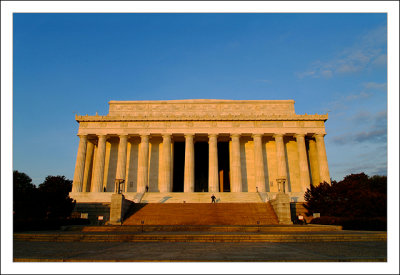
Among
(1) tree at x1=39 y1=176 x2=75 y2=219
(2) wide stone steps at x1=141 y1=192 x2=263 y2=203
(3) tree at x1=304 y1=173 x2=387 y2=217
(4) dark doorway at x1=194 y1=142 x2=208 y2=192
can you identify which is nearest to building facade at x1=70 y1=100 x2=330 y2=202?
(2) wide stone steps at x1=141 y1=192 x2=263 y2=203

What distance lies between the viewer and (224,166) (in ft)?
212

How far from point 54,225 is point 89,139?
29.3 meters

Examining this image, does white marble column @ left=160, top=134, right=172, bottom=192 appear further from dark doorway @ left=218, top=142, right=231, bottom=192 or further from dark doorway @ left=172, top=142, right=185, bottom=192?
dark doorway @ left=218, top=142, right=231, bottom=192

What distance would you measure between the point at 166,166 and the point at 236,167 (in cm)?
1200

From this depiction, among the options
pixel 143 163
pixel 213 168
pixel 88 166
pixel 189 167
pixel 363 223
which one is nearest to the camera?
pixel 363 223

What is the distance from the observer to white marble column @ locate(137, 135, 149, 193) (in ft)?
161

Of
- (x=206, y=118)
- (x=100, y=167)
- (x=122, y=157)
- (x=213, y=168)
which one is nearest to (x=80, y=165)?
(x=100, y=167)

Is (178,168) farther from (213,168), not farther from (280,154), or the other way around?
(280,154)

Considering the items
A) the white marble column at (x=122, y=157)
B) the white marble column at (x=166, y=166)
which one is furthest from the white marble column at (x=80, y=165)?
the white marble column at (x=166, y=166)

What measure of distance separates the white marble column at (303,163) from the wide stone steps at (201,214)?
1504 cm

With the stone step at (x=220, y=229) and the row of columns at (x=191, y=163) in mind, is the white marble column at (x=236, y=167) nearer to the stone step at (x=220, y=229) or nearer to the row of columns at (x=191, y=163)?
the row of columns at (x=191, y=163)

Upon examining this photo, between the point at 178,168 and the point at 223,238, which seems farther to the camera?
the point at 178,168

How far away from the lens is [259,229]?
75.2 ft

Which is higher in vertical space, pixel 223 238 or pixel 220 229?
pixel 223 238
